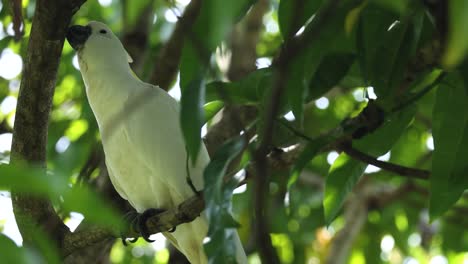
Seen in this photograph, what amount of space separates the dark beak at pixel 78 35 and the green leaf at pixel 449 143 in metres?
1.34

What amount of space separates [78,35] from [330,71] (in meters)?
1.23

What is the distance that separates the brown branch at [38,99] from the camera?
1908mm

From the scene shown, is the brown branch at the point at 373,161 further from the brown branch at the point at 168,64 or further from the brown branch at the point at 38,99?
the brown branch at the point at 168,64

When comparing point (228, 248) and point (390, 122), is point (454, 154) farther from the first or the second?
point (228, 248)

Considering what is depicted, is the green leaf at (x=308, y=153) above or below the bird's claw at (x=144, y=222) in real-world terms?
above

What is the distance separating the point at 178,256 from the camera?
10.8 feet

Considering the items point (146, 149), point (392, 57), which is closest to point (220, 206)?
point (392, 57)

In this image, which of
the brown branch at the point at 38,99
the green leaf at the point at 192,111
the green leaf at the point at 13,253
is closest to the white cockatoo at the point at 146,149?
the brown branch at the point at 38,99

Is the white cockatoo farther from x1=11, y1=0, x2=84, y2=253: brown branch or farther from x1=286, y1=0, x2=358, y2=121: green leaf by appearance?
x1=286, y1=0, x2=358, y2=121: green leaf

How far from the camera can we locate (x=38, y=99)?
2041 mm

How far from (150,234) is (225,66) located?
1.48 m

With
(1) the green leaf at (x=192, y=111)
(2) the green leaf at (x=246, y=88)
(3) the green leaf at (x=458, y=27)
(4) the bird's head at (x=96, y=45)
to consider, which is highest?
(3) the green leaf at (x=458, y=27)

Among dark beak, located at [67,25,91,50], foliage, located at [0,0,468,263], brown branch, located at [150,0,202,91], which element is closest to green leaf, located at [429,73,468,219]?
foliage, located at [0,0,468,263]

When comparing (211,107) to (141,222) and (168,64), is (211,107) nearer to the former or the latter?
(141,222)
